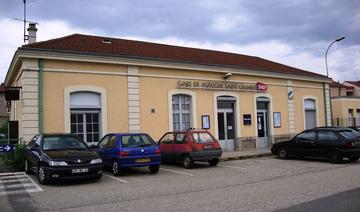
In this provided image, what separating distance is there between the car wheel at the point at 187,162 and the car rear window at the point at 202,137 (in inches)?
27.4

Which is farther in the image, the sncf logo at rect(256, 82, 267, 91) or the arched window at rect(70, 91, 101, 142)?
the sncf logo at rect(256, 82, 267, 91)

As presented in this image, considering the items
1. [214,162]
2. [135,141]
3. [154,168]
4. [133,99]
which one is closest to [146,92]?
[133,99]

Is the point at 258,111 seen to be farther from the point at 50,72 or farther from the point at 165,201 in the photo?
the point at 165,201

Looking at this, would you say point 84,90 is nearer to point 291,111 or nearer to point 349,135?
point 349,135

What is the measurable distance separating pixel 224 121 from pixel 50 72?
9.42 metres

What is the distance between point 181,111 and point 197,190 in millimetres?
9304

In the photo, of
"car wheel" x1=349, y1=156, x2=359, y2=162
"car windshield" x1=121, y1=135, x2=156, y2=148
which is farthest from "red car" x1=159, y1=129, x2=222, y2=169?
"car wheel" x1=349, y1=156, x2=359, y2=162

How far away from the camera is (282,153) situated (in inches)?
648

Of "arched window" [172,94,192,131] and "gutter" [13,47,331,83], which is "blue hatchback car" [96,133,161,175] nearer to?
"gutter" [13,47,331,83]

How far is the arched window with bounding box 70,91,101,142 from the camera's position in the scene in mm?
15281

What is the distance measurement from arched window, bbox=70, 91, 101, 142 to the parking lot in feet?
10.9

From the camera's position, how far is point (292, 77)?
76.5 ft

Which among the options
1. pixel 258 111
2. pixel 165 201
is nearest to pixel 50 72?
pixel 165 201

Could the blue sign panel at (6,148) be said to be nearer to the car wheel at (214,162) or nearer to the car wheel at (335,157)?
the car wheel at (214,162)
